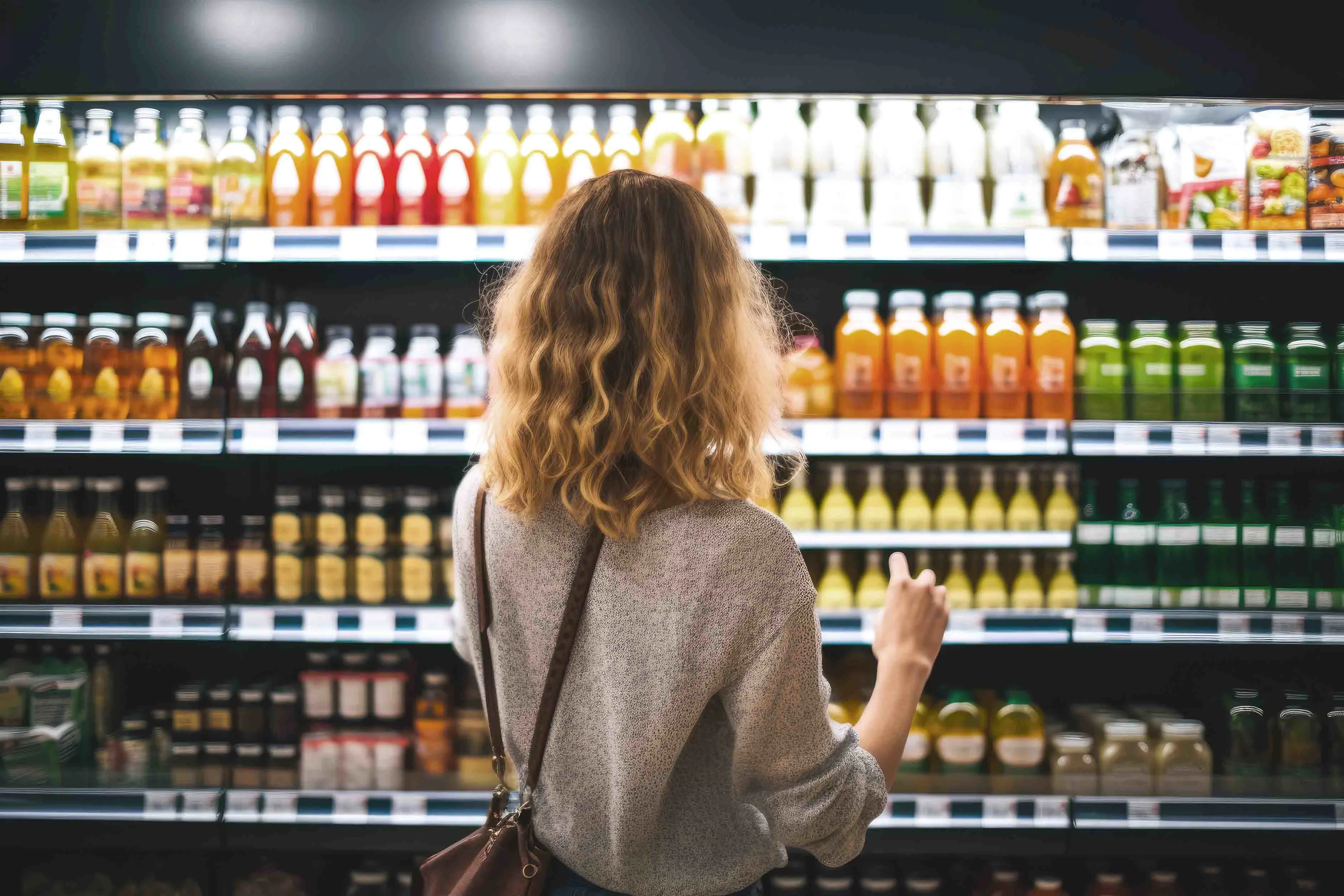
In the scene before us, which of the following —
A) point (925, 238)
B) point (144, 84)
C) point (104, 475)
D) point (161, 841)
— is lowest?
point (161, 841)

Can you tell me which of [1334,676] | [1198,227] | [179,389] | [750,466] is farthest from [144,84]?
[1334,676]

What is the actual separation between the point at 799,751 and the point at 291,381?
6.72 ft

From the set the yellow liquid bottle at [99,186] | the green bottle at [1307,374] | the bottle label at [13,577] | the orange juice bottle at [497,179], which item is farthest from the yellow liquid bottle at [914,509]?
the bottle label at [13,577]

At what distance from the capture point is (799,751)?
3.08 feet

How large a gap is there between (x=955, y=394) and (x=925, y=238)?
42 cm

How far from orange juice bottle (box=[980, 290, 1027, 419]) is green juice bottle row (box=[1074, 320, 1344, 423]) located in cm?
16

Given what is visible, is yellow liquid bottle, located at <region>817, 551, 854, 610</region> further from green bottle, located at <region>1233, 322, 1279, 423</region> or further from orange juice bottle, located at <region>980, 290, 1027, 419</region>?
green bottle, located at <region>1233, 322, 1279, 423</region>

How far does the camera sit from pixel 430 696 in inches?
102

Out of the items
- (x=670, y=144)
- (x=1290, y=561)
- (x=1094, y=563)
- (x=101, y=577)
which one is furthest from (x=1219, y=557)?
(x=101, y=577)

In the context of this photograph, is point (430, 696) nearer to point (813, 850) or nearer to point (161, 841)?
point (161, 841)

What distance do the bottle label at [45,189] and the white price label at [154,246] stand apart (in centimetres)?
33

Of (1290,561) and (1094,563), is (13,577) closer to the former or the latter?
(1094,563)

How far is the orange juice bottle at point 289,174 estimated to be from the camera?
2523mm

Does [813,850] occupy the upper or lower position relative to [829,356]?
lower
